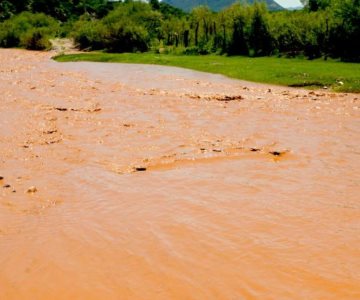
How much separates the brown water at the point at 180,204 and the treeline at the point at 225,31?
68.5 ft

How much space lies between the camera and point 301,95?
62.7 ft

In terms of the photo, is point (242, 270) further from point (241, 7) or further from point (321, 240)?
point (241, 7)

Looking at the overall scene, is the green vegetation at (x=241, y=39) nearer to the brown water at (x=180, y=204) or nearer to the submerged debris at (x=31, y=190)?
the brown water at (x=180, y=204)

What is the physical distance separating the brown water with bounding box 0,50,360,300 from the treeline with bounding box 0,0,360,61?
68.5 ft

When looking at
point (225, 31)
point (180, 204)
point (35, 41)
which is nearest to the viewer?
point (180, 204)

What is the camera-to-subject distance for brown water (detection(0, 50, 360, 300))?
5.22m

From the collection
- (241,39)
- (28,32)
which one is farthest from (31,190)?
(28,32)

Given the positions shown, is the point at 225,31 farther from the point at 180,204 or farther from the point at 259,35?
the point at 180,204

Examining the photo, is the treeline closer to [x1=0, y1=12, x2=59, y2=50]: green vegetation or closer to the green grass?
[x1=0, y1=12, x2=59, y2=50]: green vegetation

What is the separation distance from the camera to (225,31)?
141ft

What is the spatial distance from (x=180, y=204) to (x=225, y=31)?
3761 cm

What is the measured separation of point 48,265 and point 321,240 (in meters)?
3.39

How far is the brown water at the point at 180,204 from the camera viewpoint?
522 cm

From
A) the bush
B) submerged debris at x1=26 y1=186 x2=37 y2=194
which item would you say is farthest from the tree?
submerged debris at x1=26 y1=186 x2=37 y2=194
